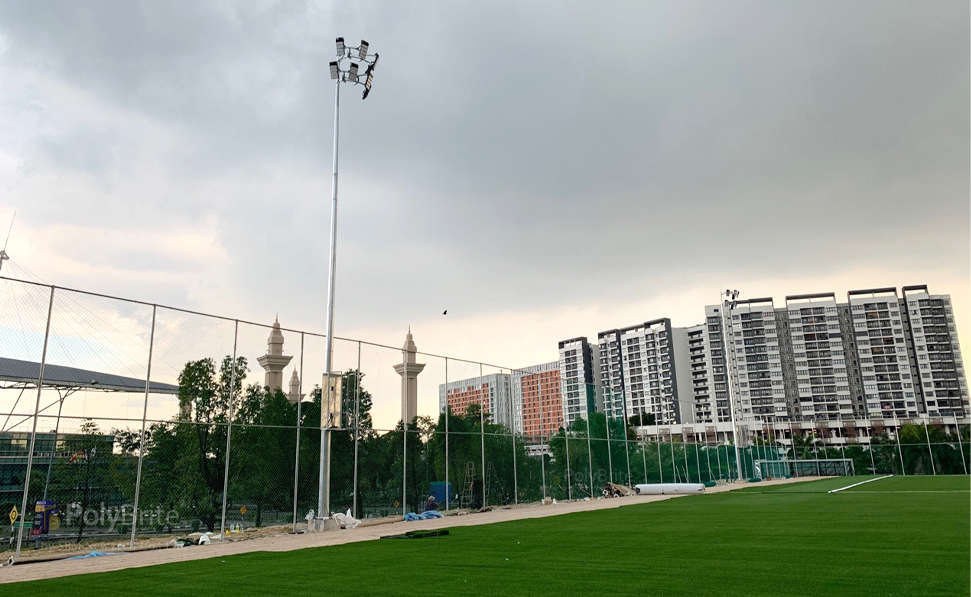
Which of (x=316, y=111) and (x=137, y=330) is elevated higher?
(x=316, y=111)

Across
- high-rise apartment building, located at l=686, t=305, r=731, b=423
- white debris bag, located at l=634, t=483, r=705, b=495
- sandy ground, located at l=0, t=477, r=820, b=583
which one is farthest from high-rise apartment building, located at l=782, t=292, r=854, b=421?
sandy ground, located at l=0, t=477, r=820, b=583

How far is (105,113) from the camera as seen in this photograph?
17062mm

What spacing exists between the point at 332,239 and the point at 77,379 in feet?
23.5

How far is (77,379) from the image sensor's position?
14.9 metres

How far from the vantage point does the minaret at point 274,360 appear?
16438 mm

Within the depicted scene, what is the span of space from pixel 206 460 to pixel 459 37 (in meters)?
13.8

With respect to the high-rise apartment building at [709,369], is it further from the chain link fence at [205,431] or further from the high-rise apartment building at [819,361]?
the chain link fence at [205,431]

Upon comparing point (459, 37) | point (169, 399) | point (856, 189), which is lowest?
point (169, 399)

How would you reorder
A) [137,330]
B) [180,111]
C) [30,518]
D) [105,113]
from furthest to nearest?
[180,111]
[105,113]
[137,330]
[30,518]

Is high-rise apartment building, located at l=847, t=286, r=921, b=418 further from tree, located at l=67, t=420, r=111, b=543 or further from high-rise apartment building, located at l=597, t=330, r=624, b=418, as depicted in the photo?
tree, located at l=67, t=420, r=111, b=543

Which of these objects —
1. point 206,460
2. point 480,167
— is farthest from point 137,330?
point 480,167

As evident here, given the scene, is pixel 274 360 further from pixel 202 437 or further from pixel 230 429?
pixel 202 437

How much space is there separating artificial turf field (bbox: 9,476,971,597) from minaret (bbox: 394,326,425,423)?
7.43 metres

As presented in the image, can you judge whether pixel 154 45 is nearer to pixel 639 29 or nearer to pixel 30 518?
pixel 30 518
